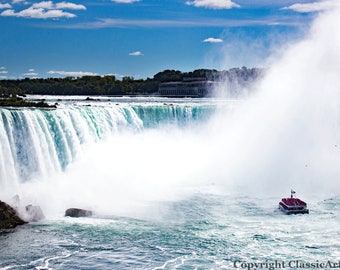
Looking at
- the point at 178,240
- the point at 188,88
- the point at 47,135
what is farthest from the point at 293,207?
the point at 188,88

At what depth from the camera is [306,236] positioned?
1630cm

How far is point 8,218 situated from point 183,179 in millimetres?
10665

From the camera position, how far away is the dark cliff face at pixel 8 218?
17.3 metres

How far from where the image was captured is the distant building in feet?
260

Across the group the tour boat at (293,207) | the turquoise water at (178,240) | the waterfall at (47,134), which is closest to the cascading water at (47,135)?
the waterfall at (47,134)

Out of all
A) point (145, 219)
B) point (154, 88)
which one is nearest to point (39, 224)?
point (145, 219)

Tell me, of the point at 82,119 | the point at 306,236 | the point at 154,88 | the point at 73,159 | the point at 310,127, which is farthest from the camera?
the point at 154,88

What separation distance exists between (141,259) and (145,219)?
398cm

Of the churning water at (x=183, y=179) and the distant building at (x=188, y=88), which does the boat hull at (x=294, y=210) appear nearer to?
the churning water at (x=183, y=179)

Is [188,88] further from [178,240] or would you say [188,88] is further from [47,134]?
[178,240]

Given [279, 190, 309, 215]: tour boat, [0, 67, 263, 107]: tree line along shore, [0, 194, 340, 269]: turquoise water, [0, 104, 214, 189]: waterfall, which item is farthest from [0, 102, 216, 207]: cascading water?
[0, 67, 263, 107]: tree line along shore

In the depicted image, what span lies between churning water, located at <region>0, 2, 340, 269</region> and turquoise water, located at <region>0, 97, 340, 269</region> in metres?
0.05

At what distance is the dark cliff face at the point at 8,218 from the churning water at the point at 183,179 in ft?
1.96

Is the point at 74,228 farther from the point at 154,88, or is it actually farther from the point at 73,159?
the point at 154,88
